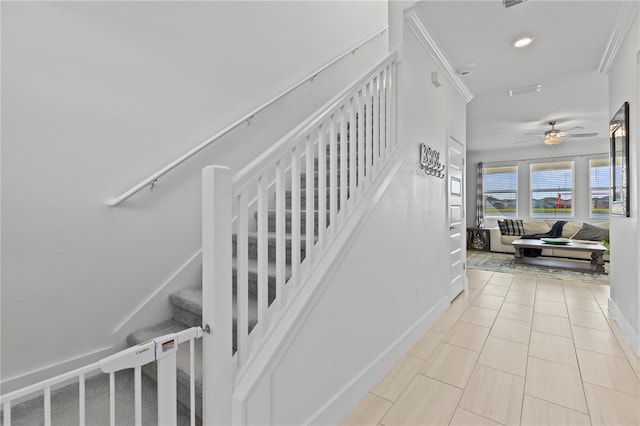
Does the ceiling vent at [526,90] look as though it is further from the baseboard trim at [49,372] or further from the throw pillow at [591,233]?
the baseboard trim at [49,372]

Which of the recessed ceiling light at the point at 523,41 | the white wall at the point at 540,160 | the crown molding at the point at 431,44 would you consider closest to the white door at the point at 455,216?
the crown molding at the point at 431,44

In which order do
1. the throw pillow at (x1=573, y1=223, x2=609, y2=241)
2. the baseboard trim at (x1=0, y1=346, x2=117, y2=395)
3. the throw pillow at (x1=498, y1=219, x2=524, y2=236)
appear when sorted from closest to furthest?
the baseboard trim at (x1=0, y1=346, x2=117, y2=395) → the throw pillow at (x1=573, y1=223, x2=609, y2=241) → the throw pillow at (x1=498, y1=219, x2=524, y2=236)

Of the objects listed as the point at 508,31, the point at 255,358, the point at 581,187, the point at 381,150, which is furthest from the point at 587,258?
the point at 255,358

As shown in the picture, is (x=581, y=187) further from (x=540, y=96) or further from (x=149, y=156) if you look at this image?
(x=149, y=156)

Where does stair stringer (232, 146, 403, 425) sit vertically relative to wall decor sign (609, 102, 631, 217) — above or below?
below

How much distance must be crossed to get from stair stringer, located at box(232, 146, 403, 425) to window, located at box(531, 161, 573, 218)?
7.95m

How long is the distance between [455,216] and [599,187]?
236 inches

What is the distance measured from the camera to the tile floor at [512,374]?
168 cm

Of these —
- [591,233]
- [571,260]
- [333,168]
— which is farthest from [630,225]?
[591,233]

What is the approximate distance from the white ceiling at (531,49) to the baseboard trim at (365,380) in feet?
8.67

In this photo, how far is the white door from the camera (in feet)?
11.3

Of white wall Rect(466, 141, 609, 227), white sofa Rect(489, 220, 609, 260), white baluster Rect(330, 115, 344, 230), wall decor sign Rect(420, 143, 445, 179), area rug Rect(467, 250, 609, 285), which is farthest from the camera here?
white wall Rect(466, 141, 609, 227)

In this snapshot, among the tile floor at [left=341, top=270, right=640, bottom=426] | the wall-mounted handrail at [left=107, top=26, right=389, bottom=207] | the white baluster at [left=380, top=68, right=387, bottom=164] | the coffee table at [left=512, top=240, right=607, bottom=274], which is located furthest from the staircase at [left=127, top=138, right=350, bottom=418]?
the coffee table at [left=512, top=240, right=607, bottom=274]

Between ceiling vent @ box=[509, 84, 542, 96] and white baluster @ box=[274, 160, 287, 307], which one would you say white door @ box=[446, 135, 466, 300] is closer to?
ceiling vent @ box=[509, 84, 542, 96]
